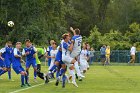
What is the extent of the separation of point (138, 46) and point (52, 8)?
11.4 metres

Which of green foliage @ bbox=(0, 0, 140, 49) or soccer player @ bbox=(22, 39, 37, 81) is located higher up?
green foliage @ bbox=(0, 0, 140, 49)

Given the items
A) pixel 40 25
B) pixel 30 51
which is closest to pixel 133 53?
pixel 40 25

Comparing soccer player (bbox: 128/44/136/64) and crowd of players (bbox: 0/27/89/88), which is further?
soccer player (bbox: 128/44/136/64)

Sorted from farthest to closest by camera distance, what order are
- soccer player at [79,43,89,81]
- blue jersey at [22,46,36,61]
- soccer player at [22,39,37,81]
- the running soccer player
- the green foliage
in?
the green foliage
soccer player at [79,43,89,81]
the running soccer player
blue jersey at [22,46,36,61]
soccer player at [22,39,37,81]

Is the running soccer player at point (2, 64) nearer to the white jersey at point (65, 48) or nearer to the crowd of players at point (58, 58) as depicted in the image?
the crowd of players at point (58, 58)

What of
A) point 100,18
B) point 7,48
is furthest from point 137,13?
point 7,48

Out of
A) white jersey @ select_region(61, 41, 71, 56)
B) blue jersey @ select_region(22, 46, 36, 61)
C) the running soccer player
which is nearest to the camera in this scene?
white jersey @ select_region(61, 41, 71, 56)

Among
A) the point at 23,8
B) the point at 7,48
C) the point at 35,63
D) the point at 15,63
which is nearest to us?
the point at 15,63

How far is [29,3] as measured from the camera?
53125mm

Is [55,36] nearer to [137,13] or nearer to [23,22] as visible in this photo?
[23,22]

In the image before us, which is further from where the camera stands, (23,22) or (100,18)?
(100,18)

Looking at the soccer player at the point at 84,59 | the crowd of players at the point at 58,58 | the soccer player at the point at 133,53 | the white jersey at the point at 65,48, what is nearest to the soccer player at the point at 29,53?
the crowd of players at the point at 58,58

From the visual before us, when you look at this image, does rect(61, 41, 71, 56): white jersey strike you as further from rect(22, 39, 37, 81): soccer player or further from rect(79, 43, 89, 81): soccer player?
rect(79, 43, 89, 81): soccer player

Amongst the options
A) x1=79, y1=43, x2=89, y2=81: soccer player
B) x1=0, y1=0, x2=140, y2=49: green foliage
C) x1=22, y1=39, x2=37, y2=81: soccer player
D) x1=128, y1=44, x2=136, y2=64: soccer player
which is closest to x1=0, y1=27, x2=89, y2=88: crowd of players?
x1=22, y1=39, x2=37, y2=81: soccer player
